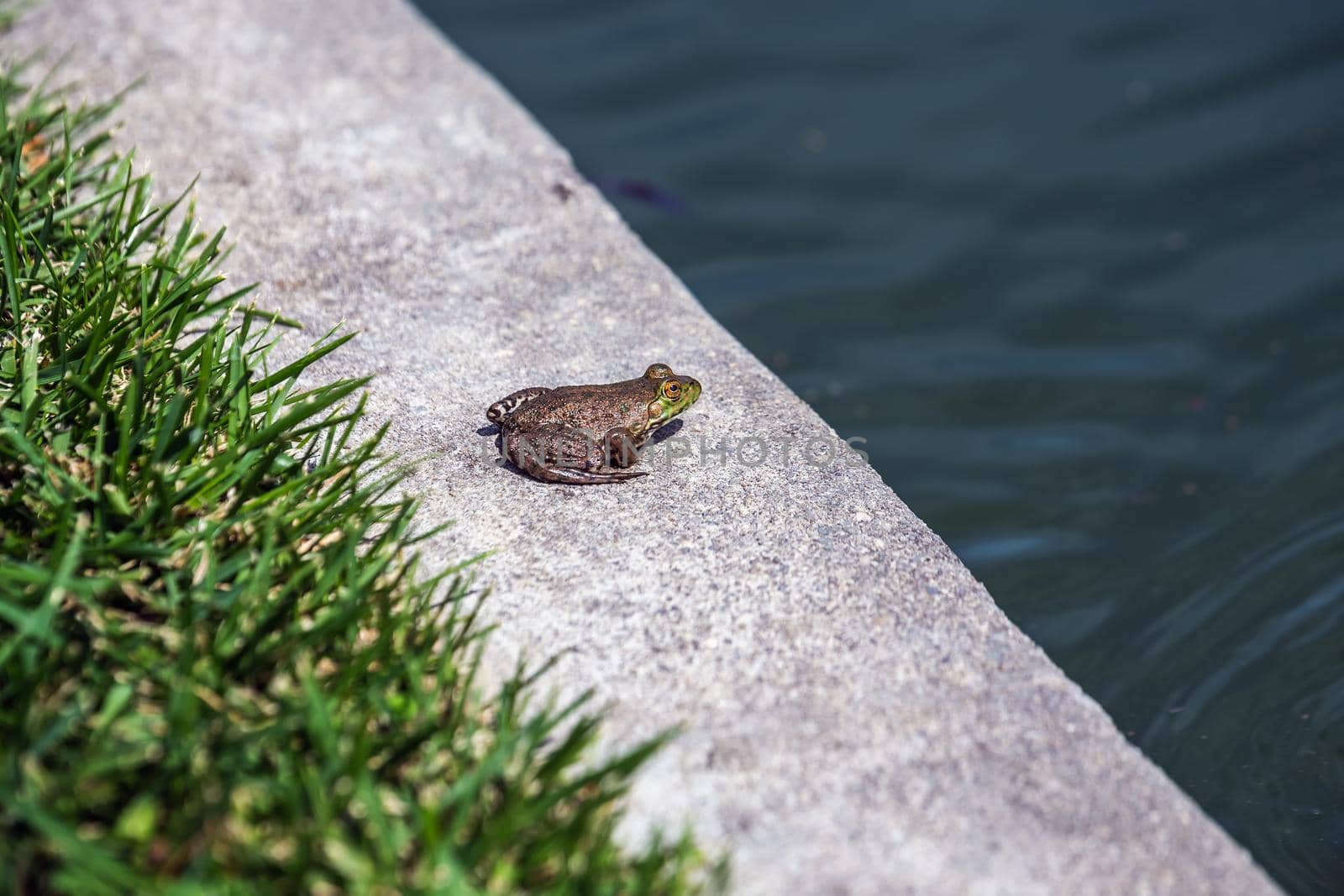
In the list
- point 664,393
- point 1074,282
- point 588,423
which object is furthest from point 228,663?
point 1074,282

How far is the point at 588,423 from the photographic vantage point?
3.41 meters

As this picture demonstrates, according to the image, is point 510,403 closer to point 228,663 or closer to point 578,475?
point 578,475

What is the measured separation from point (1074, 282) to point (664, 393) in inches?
126

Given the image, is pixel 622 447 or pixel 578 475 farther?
pixel 622 447

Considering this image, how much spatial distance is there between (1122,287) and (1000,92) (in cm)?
179

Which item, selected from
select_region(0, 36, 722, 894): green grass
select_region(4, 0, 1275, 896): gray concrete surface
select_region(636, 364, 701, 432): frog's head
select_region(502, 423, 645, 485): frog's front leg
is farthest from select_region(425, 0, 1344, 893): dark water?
select_region(0, 36, 722, 894): green grass

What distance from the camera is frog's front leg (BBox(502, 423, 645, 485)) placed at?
328cm

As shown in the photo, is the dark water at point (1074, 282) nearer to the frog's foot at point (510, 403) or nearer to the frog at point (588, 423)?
the frog at point (588, 423)

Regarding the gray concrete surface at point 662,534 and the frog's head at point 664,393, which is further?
the frog's head at point 664,393

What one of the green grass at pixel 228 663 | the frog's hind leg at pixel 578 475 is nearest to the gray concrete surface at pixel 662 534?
the frog's hind leg at pixel 578 475

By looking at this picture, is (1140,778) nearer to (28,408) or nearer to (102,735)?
(102,735)

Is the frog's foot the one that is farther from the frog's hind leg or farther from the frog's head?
the frog's head

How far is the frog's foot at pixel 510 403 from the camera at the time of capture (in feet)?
11.2

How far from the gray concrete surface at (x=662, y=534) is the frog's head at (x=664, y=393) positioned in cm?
11
